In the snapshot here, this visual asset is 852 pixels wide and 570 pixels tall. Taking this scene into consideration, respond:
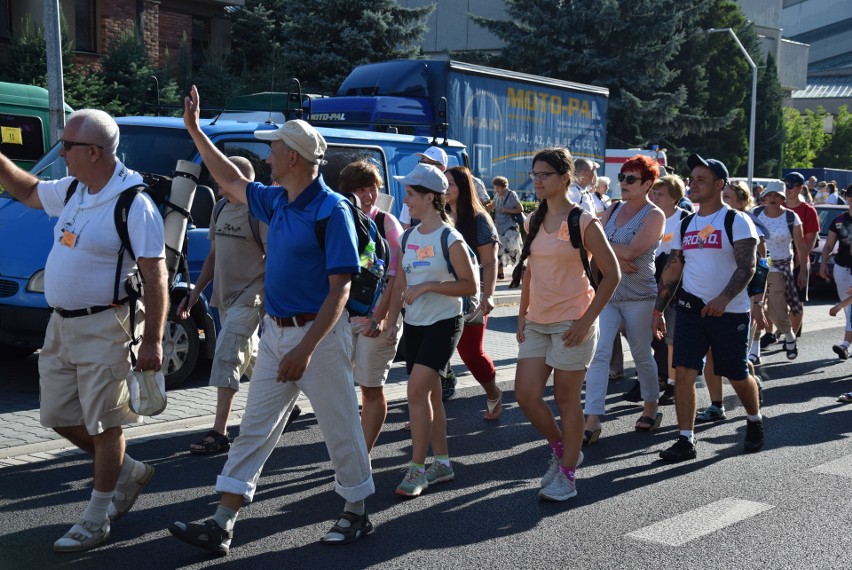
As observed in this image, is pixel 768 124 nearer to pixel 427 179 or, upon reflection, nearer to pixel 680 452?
pixel 680 452

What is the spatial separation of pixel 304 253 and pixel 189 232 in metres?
4.33

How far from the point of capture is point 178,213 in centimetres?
518

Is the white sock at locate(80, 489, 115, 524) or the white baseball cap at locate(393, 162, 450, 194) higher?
the white baseball cap at locate(393, 162, 450, 194)

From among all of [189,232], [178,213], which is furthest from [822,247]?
[178,213]

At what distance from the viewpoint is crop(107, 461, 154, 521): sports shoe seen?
16.5 ft

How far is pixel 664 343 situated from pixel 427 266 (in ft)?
12.9

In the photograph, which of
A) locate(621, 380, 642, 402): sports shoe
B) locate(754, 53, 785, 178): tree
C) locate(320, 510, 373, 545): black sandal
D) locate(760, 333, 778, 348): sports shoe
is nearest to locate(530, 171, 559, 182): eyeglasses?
locate(320, 510, 373, 545): black sandal

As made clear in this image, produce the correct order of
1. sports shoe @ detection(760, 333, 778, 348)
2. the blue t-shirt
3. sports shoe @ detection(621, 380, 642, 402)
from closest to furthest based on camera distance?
the blue t-shirt
sports shoe @ detection(621, 380, 642, 402)
sports shoe @ detection(760, 333, 778, 348)

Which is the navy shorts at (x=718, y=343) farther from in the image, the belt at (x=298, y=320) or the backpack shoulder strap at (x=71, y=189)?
the backpack shoulder strap at (x=71, y=189)

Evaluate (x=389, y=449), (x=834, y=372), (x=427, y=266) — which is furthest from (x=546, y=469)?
(x=834, y=372)

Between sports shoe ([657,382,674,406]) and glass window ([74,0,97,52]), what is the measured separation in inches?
841

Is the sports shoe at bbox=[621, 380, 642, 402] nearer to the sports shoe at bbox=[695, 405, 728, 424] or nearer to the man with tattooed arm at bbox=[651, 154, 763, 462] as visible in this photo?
the sports shoe at bbox=[695, 405, 728, 424]

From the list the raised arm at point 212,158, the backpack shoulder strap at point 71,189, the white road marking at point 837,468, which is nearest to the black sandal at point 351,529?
the raised arm at point 212,158

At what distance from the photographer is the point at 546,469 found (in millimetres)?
6543
